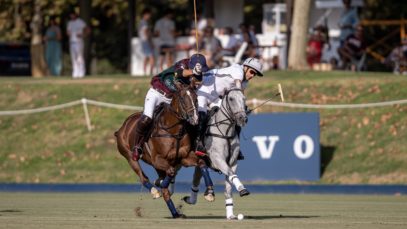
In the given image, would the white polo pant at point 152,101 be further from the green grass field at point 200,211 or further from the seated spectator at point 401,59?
the seated spectator at point 401,59

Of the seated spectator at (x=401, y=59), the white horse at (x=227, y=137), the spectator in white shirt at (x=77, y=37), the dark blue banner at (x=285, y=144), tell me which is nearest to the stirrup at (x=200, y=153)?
the white horse at (x=227, y=137)

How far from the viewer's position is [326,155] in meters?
27.2

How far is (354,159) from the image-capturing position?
26812mm

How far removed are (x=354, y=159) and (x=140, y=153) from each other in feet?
29.8

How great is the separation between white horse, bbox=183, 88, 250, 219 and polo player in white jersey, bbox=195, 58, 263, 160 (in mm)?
234

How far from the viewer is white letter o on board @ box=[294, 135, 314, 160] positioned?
26.0 meters

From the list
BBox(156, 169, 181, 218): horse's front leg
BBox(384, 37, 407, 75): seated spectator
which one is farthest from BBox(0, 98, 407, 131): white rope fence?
BBox(156, 169, 181, 218): horse's front leg

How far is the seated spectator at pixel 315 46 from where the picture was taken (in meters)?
34.3

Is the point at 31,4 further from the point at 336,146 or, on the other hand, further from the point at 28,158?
the point at 336,146

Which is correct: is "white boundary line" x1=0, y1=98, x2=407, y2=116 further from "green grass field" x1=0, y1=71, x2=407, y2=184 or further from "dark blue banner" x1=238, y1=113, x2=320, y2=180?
"dark blue banner" x1=238, y1=113, x2=320, y2=180

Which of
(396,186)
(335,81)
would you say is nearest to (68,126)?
(335,81)

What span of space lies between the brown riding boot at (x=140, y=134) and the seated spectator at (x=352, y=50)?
14.4 m

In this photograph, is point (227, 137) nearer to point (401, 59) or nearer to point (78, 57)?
point (401, 59)

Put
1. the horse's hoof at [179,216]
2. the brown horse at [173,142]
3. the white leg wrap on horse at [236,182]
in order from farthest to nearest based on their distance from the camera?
the brown horse at [173,142] → the horse's hoof at [179,216] → the white leg wrap on horse at [236,182]
